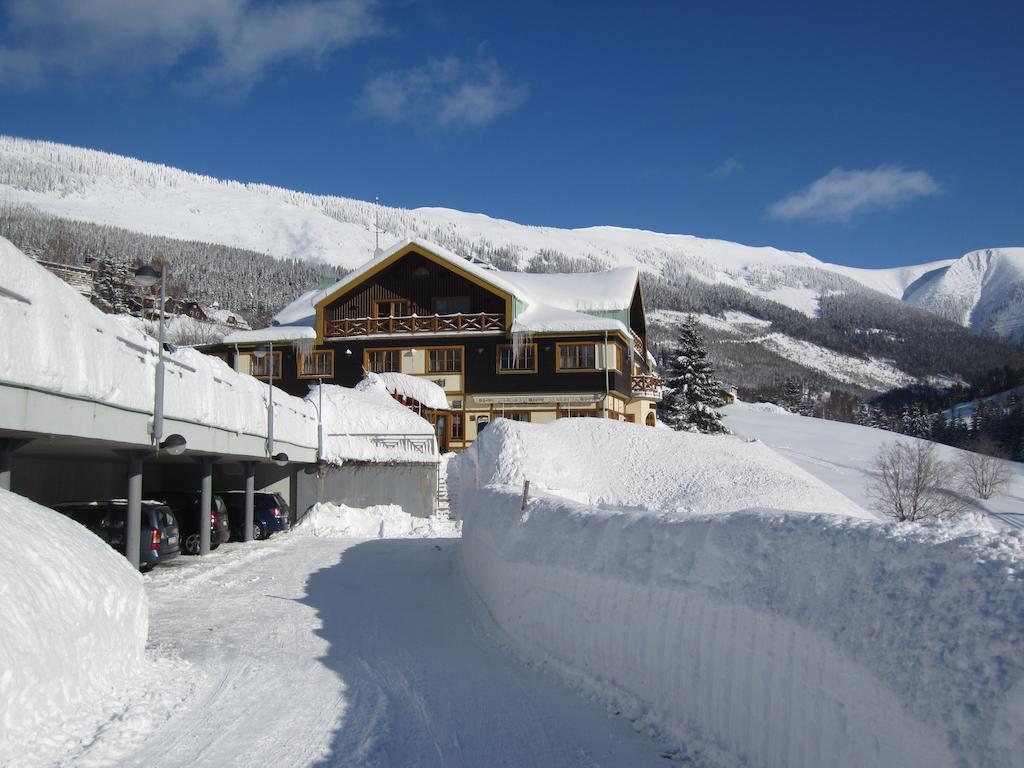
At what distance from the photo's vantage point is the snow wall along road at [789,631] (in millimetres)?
4090

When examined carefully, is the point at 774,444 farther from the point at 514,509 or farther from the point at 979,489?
the point at 514,509

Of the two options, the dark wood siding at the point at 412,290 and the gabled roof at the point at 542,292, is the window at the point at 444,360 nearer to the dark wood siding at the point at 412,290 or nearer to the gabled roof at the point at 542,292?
the dark wood siding at the point at 412,290

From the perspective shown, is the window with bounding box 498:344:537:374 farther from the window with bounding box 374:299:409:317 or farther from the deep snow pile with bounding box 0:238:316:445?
the deep snow pile with bounding box 0:238:316:445

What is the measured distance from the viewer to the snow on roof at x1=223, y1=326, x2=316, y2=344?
42.3m

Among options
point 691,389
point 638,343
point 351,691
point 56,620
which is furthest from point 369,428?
point 56,620

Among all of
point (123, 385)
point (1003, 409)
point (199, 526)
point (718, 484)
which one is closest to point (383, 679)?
point (123, 385)

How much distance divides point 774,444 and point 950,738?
6665 centimetres

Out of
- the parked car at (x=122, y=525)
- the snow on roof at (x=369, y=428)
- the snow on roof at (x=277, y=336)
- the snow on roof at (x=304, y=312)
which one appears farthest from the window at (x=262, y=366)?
the parked car at (x=122, y=525)

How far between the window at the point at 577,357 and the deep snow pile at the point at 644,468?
35.4 feet

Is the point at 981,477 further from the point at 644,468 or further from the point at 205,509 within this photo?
the point at 205,509

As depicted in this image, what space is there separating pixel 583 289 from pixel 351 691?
120 ft

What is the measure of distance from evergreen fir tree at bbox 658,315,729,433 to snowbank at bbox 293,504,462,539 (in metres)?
24.5

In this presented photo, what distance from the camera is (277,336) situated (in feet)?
140

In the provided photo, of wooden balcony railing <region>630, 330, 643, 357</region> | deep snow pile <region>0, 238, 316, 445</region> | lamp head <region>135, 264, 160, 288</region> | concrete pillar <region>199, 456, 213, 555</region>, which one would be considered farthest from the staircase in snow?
lamp head <region>135, 264, 160, 288</region>
